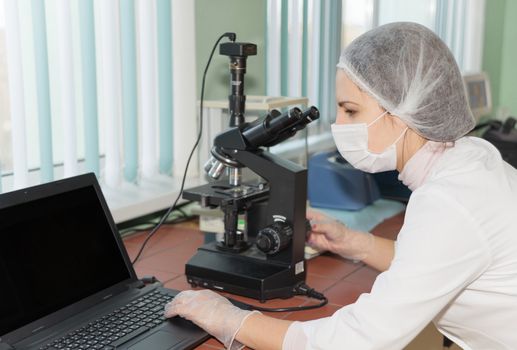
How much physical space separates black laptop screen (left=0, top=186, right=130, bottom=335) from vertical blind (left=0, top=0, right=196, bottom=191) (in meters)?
0.39

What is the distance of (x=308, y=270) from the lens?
1610 millimetres

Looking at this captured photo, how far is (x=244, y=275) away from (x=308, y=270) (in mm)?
252

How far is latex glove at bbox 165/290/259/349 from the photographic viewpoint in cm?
118

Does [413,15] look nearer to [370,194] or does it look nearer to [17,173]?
[370,194]

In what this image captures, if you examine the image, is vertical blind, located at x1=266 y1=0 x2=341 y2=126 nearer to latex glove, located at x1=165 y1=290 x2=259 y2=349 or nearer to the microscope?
the microscope

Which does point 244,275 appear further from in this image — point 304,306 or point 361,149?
point 361,149

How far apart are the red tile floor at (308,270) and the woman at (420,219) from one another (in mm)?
199

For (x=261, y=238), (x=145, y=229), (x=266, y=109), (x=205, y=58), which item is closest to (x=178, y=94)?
(x=205, y=58)

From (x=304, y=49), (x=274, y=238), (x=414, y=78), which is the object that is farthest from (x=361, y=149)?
(x=304, y=49)

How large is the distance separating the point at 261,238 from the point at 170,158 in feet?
2.34

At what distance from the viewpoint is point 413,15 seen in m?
3.37

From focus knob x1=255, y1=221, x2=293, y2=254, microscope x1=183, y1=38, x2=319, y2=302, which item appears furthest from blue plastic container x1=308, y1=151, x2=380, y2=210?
focus knob x1=255, y1=221, x2=293, y2=254

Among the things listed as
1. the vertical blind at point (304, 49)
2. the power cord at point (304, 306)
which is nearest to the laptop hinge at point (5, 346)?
the power cord at point (304, 306)

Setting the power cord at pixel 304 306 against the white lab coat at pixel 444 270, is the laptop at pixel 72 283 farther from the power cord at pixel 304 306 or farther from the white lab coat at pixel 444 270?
the white lab coat at pixel 444 270
